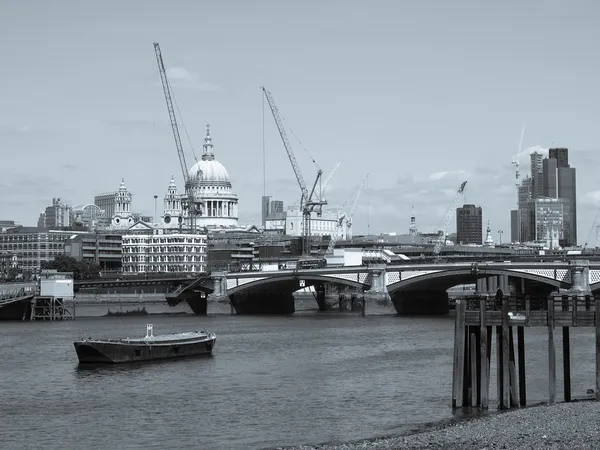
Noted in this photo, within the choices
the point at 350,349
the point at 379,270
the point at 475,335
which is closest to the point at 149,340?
the point at 350,349

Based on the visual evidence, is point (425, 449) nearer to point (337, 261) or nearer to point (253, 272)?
point (253, 272)

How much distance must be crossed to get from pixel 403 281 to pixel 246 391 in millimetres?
78958

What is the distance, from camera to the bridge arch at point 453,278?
125375mm

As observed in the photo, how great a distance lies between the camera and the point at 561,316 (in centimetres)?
4806

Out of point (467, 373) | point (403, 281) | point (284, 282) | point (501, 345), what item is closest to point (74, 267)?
point (284, 282)

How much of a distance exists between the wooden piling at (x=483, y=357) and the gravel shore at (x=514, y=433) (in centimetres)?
225

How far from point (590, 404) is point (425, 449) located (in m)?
10.9

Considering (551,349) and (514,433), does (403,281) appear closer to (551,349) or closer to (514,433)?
(551,349)

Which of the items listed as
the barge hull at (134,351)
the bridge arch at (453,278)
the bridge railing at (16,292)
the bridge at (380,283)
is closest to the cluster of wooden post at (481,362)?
the barge hull at (134,351)

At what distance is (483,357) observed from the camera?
4791cm

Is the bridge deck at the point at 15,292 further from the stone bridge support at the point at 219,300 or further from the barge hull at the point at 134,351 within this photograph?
the barge hull at the point at 134,351

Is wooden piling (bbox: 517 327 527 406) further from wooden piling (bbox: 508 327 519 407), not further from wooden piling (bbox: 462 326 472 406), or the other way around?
wooden piling (bbox: 462 326 472 406)

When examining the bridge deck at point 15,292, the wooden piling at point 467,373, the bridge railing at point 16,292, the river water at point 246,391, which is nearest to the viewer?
the river water at point 246,391

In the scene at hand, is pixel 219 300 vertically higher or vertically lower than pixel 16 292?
lower
